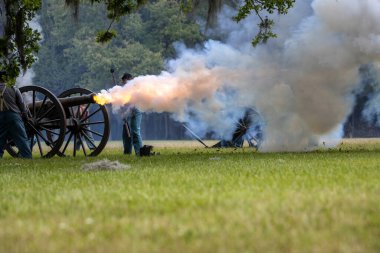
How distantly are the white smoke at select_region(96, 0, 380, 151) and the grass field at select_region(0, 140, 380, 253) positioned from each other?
292 inches

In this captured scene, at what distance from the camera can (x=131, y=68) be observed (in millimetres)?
49938

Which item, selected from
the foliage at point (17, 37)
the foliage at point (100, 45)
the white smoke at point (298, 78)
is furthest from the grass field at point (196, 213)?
the foliage at point (100, 45)

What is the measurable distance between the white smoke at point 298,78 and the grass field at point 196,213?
741cm

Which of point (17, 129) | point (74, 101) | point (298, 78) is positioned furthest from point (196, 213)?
point (298, 78)

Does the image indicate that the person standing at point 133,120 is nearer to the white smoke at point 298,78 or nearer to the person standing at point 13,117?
the white smoke at point 298,78

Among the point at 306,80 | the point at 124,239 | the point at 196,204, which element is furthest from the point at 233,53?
the point at 124,239

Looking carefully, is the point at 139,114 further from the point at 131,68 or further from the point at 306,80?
the point at 131,68

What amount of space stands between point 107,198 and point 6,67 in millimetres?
7569

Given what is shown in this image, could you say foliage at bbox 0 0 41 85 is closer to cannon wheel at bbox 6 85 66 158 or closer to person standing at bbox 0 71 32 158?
person standing at bbox 0 71 32 158

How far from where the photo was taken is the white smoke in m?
15.9

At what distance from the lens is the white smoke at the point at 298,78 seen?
52.1 ft

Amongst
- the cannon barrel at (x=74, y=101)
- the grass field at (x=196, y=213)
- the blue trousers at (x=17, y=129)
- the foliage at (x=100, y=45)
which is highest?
the foliage at (x=100, y=45)

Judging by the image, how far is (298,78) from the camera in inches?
653

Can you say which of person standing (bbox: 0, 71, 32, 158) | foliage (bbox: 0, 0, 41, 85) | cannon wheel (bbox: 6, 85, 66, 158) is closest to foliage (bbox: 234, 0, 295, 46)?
cannon wheel (bbox: 6, 85, 66, 158)
